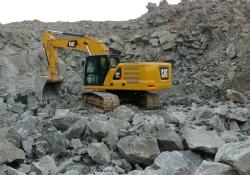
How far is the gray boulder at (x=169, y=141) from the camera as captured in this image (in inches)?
206

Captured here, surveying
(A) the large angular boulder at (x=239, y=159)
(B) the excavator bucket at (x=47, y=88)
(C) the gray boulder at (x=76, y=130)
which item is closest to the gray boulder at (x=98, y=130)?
(C) the gray boulder at (x=76, y=130)

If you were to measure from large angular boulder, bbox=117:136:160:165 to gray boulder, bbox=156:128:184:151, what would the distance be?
0.19 m

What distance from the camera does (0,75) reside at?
573 inches

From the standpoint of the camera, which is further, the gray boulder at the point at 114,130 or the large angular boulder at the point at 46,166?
the gray boulder at the point at 114,130

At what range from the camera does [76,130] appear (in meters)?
5.89

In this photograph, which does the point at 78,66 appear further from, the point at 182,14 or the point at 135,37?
the point at 182,14

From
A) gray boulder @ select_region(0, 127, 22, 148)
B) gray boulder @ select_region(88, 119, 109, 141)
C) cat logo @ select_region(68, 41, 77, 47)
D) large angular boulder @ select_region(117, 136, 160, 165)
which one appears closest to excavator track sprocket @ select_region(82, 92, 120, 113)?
cat logo @ select_region(68, 41, 77, 47)

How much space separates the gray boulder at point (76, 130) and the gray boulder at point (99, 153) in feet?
2.57

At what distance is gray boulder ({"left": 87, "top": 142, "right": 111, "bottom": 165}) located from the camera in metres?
4.98

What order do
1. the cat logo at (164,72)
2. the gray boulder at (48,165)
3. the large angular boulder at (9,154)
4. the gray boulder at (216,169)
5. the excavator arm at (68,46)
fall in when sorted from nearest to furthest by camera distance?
the gray boulder at (216,169)
the large angular boulder at (9,154)
the gray boulder at (48,165)
the cat logo at (164,72)
the excavator arm at (68,46)

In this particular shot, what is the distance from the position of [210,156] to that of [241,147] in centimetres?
149

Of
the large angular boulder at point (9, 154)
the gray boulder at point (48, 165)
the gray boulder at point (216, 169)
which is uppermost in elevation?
the gray boulder at point (216, 169)

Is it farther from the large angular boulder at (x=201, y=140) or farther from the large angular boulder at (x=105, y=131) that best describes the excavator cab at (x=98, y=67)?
the large angular boulder at (x=201, y=140)

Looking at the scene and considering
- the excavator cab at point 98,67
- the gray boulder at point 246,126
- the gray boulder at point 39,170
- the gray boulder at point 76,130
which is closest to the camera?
the gray boulder at point 39,170
